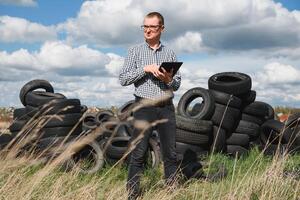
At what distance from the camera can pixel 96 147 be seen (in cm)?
775

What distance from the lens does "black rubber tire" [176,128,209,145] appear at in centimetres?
805

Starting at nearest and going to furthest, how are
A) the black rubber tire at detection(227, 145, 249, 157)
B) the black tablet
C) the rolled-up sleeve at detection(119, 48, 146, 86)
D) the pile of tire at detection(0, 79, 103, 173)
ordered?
the black tablet, the rolled-up sleeve at detection(119, 48, 146, 86), the pile of tire at detection(0, 79, 103, 173), the black rubber tire at detection(227, 145, 249, 157)

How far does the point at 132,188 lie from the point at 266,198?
136 cm

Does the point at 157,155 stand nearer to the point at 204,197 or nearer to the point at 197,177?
the point at 197,177

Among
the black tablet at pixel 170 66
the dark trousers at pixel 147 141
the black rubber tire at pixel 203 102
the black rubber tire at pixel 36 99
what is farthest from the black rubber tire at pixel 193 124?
the black tablet at pixel 170 66

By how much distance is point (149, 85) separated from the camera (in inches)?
201

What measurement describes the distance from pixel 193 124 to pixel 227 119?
1050 millimetres

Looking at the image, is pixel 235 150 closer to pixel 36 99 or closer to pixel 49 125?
pixel 49 125

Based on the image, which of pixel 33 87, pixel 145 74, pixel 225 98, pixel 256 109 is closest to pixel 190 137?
pixel 225 98

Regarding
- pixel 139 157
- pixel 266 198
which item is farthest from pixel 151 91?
pixel 266 198

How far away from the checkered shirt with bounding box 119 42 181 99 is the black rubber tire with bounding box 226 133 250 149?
13.6 feet

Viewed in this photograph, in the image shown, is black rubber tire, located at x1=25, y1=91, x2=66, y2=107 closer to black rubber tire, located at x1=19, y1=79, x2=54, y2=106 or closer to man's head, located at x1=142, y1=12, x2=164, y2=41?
black rubber tire, located at x1=19, y1=79, x2=54, y2=106

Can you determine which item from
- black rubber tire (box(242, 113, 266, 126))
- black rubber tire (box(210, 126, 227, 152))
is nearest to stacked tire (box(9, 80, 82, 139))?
black rubber tire (box(210, 126, 227, 152))

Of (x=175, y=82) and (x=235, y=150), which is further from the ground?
(x=175, y=82)
